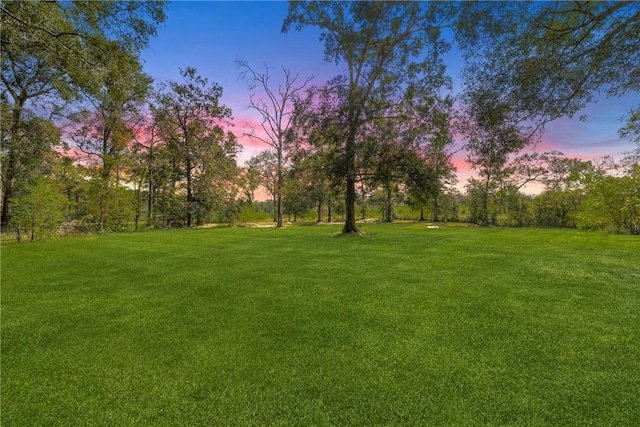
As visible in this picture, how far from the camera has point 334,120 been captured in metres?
14.4

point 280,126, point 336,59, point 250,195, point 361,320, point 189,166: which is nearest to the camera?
point 361,320

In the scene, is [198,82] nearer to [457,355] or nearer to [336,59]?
[336,59]

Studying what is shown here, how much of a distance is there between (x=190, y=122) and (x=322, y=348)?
27.9 m

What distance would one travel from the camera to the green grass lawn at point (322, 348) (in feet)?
6.88

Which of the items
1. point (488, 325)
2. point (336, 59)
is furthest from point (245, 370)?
point (336, 59)

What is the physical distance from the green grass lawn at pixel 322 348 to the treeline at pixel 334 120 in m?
3.75

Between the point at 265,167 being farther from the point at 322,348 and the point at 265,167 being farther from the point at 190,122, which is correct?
the point at 322,348

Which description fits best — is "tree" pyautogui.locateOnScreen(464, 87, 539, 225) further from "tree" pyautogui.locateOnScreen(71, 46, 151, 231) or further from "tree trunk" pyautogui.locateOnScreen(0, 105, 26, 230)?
"tree trunk" pyautogui.locateOnScreen(0, 105, 26, 230)

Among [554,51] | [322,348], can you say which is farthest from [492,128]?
[322,348]

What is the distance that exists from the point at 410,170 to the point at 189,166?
20899 millimetres

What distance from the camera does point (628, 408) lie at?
2.05m

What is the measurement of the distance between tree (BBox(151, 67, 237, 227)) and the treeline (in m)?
0.12

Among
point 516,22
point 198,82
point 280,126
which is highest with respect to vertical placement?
point 198,82

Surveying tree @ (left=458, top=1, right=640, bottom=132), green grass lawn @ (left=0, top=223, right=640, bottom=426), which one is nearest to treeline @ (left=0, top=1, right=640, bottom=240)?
tree @ (left=458, top=1, right=640, bottom=132)
